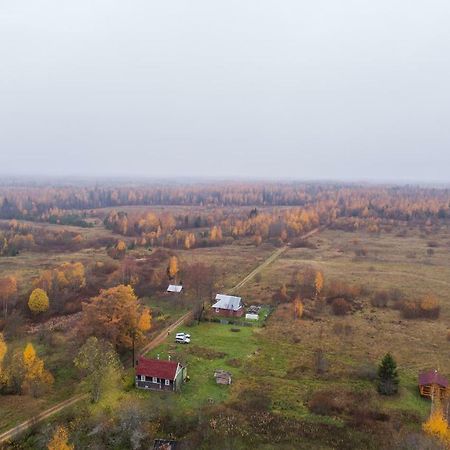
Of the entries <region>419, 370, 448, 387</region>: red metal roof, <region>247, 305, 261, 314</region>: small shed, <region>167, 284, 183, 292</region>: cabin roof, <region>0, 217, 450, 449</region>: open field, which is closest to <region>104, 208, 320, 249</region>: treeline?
<region>0, 217, 450, 449</region>: open field

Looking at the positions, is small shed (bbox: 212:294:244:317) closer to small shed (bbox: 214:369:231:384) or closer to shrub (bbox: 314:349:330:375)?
shrub (bbox: 314:349:330:375)

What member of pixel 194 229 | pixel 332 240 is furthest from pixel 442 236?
pixel 194 229

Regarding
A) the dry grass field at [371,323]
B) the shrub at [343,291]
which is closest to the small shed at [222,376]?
the dry grass field at [371,323]

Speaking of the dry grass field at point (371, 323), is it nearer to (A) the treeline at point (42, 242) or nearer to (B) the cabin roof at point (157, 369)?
(B) the cabin roof at point (157, 369)

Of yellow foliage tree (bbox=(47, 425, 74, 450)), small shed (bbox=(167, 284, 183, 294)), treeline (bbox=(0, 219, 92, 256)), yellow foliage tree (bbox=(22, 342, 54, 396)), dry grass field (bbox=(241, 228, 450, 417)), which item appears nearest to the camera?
yellow foliage tree (bbox=(47, 425, 74, 450))

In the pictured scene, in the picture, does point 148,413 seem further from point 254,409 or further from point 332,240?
point 332,240

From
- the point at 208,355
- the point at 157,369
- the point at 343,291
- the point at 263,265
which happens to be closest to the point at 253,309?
the point at 208,355

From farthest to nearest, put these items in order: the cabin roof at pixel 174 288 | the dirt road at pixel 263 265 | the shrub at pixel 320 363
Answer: the dirt road at pixel 263 265
the cabin roof at pixel 174 288
the shrub at pixel 320 363
